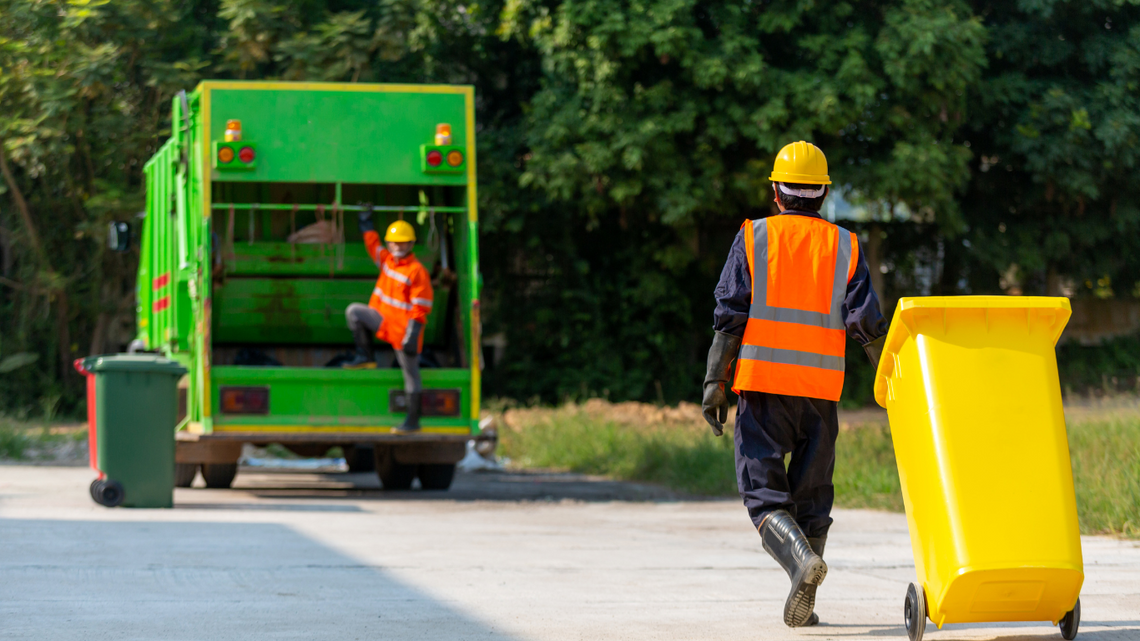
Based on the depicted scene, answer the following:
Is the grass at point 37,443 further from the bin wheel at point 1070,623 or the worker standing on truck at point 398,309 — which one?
the bin wheel at point 1070,623

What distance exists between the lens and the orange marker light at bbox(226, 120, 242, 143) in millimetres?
9062

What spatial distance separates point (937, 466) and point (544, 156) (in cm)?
1144

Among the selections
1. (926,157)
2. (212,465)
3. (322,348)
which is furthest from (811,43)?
(212,465)

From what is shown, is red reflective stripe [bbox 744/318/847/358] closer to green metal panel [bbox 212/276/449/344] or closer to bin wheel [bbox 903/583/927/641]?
bin wheel [bbox 903/583/927/641]

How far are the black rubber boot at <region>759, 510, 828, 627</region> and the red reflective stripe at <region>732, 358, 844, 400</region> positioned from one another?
394 millimetres

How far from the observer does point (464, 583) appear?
5.16 metres

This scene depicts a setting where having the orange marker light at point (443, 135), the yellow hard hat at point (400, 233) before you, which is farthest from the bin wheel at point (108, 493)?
the orange marker light at point (443, 135)

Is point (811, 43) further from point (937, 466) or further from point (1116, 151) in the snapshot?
point (937, 466)

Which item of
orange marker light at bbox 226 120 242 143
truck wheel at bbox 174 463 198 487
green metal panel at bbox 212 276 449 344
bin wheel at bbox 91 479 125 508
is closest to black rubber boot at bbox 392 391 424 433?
green metal panel at bbox 212 276 449 344

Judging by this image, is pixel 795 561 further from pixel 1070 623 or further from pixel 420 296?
pixel 420 296

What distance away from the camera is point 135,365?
809 centimetres

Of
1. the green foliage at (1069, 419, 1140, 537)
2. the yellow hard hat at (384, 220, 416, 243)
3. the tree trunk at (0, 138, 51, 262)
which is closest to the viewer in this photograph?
the green foliage at (1069, 419, 1140, 537)

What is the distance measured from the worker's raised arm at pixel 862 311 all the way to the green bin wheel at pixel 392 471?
21.2ft

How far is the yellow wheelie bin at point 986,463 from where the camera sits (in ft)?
11.7
